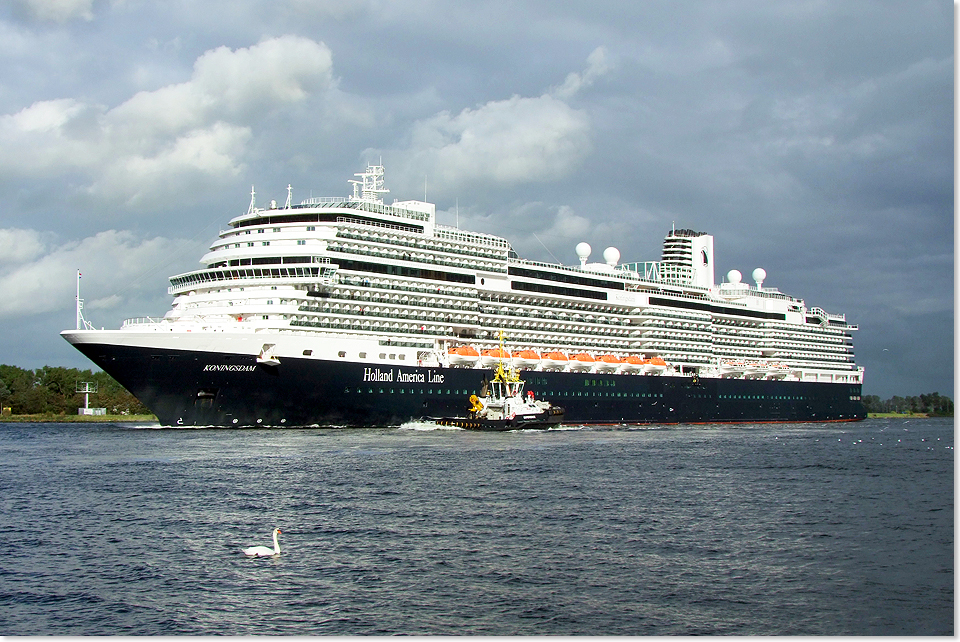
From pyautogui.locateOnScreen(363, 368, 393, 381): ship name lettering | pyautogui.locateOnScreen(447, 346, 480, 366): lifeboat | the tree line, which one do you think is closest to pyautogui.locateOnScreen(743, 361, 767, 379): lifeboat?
pyautogui.locateOnScreen(447, 346, 480, 366): lifeboat

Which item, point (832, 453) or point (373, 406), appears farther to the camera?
point (373, 406)

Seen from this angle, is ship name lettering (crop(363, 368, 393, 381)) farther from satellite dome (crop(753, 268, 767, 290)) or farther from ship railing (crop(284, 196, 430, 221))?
satellite dome (crop(753, 268, 767, 290))

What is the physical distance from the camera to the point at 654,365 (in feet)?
302

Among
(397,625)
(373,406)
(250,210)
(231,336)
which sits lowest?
(397,625)

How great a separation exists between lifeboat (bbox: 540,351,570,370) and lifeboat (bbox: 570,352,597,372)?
97 cm

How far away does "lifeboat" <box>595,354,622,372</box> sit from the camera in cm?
8600

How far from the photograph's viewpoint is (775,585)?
2188cm

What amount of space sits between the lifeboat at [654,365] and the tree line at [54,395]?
67218 millimetres

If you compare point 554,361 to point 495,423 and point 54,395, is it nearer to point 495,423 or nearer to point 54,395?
point 495,423

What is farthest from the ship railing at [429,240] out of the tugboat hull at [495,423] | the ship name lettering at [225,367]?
the tugboat hull at [495,423]

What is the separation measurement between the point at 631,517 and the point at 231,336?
36.0 meters

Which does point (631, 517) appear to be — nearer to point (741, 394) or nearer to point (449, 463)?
point (449, 463)

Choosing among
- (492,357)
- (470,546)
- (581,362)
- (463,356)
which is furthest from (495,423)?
(470,546)

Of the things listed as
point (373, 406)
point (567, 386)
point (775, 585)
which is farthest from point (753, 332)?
point (775, 585)
